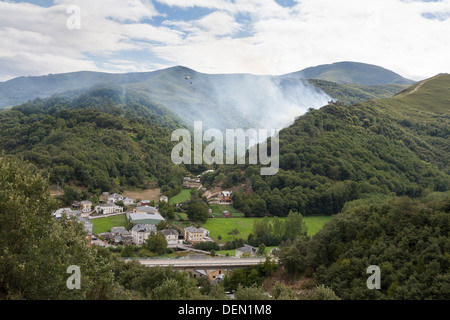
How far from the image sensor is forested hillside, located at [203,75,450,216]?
56.9 metres

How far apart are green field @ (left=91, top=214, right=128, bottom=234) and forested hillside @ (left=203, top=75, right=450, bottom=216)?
16.5 meters

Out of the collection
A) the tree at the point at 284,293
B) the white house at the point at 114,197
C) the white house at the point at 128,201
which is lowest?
the white house at the point at 128,201

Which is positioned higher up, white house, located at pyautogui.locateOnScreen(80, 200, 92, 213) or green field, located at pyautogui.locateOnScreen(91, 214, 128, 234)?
white house, located at pyautogui.locateOnScreen(80, 200, 92, 213)

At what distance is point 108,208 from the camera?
56.1 m

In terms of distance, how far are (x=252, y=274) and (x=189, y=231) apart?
16.2 metres

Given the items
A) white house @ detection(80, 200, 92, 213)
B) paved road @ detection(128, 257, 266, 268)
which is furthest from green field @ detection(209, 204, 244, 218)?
paved road @ detection(128, 257, 266, 268)

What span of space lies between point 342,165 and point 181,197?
90.5ft

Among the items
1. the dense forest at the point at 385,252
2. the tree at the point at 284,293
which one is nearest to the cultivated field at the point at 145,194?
the dense forest at the point at 385,252

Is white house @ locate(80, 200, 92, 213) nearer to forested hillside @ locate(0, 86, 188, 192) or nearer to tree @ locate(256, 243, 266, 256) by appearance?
forested hillside @ locate(0, 86, 188, 192)

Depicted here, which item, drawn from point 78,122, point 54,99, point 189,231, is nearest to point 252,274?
point 189,231

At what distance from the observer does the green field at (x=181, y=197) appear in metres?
65.3

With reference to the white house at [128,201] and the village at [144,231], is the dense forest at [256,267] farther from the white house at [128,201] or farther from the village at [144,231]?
the white house at [128,201]

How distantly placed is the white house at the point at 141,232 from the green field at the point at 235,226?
7175mm
